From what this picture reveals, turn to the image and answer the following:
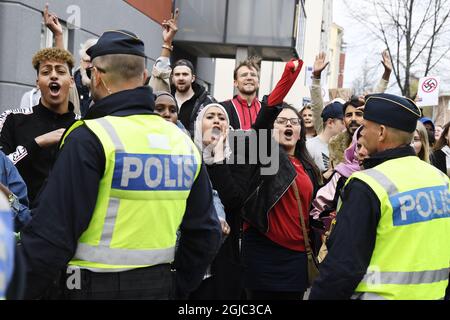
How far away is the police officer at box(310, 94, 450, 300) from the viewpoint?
310cm

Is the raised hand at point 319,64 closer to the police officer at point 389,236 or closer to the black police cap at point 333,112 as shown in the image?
the black police cap at point 333,112

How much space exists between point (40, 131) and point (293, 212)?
6.68ft

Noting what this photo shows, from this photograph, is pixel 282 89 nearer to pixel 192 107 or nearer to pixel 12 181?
pixel 192 107

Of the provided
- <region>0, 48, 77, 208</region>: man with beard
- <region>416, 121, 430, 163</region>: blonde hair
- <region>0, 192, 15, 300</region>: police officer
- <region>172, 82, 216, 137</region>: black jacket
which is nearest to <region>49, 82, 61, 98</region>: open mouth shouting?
<region>0, 48, 77, 208</region>: man with beard

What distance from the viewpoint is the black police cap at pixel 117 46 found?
310 centimetres

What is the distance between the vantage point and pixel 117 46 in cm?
310

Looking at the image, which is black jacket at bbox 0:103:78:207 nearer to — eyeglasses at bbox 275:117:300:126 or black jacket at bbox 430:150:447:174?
eyeglasses at bbox 275:117:300:126

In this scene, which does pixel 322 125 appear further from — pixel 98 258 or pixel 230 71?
pixel 230 71

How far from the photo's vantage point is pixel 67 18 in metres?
9.64

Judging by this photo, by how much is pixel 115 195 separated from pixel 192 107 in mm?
3834

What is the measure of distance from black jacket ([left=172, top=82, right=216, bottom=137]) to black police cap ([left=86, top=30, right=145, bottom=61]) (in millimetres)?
3314

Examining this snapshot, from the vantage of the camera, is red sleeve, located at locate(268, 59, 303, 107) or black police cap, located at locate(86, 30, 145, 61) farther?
red sleeve, located at locate(268, 59, 303, 107)

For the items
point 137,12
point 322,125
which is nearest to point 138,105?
point 322,125

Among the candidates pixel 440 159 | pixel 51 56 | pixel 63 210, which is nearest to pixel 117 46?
pixel 63 210
